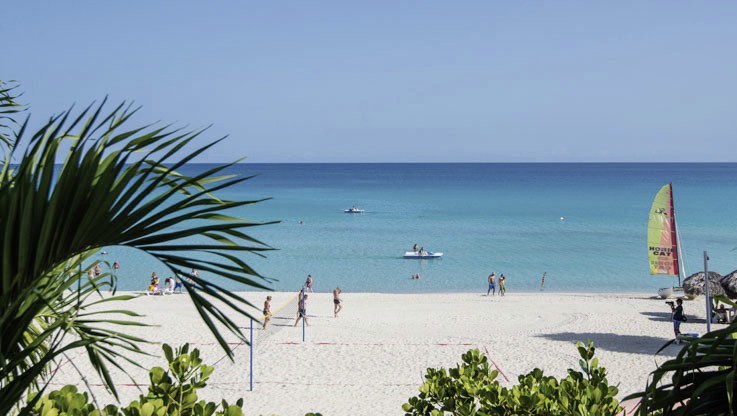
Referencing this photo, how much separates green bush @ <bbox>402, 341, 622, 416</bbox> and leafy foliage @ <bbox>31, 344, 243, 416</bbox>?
1.10 meters

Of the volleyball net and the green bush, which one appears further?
the volleyball net

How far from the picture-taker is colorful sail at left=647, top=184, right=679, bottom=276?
75.5 feet

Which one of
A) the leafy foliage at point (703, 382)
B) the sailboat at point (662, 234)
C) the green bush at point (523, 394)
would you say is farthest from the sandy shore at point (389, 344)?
the leafy foliage at point (703, 382)

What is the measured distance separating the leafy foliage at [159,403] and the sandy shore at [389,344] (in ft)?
23.8

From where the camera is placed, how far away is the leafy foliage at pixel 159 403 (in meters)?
2.66

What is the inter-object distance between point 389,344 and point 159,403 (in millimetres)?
15070

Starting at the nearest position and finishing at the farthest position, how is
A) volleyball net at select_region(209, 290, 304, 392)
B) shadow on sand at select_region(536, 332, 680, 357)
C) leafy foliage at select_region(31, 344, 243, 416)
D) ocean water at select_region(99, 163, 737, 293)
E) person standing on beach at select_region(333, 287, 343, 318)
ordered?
1. leafy foliage at select_region(31, 344, 243, 416)
2. volleyball net at select_region(209, 290, 304, 392)
3. shadow on sand at select_region(536, 332, 680, 357)
4. person standing on beach at select_region(333, 287, 343, 318)
5. ocean water at select_region(99, 163, 737, 293)

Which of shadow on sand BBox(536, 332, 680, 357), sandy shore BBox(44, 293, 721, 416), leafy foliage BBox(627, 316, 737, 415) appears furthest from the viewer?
shadow on sand BBox(536, 332, 680, 357)

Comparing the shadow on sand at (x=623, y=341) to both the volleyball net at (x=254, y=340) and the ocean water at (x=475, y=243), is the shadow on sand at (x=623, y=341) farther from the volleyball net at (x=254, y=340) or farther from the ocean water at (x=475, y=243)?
the ocean water at (x=475, y=243)

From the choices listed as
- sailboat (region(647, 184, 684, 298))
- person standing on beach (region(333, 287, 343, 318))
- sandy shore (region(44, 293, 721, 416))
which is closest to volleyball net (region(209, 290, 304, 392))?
sandy shore (region(44, 293, 721, 416))

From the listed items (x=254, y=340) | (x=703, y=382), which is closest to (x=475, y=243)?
(x=254, y=340)

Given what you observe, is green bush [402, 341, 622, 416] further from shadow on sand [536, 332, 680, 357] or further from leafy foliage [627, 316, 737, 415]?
shadow on sand [536, 332, 680, 357]

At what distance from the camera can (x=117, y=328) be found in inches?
802

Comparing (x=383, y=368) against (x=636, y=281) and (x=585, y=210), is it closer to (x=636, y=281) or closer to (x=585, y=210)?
(x=636, y=281)
